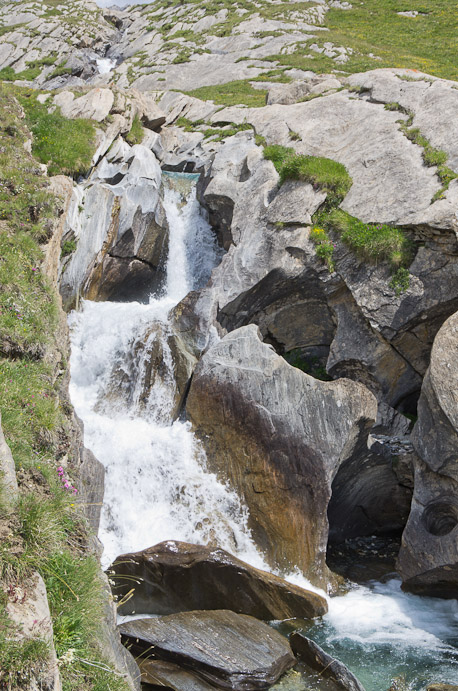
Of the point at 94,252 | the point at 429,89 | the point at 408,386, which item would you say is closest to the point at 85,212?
the point at 94,252

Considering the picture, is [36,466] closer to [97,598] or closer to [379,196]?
[97,598]

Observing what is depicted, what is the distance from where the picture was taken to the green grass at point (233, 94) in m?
38.2

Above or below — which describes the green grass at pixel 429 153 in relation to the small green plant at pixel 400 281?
above

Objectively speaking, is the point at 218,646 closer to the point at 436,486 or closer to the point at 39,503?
the point at 39,503

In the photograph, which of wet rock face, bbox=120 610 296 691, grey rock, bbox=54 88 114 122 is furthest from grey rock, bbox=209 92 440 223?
wet rock face, bbox=120 610 296 691

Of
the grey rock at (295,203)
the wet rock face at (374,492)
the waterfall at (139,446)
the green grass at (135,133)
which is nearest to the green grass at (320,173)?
the grey rock at (295,203)

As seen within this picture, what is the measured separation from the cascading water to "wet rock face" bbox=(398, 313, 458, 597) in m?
0.83

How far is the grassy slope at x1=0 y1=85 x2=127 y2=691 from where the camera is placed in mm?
5305

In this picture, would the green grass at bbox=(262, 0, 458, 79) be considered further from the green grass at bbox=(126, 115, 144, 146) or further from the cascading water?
the cascading water

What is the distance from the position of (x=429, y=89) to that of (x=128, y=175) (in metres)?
13.7

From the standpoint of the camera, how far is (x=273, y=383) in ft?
50.0

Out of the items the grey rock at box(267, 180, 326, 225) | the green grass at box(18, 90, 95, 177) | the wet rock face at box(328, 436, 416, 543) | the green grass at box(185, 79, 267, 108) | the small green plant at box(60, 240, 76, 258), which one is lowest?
the wet rock face at box(328, 436, 416, 543)

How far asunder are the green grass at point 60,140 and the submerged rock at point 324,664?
19.2m

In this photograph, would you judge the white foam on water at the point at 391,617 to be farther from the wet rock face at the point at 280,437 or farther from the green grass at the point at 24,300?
the green grass at the point at 24,300
